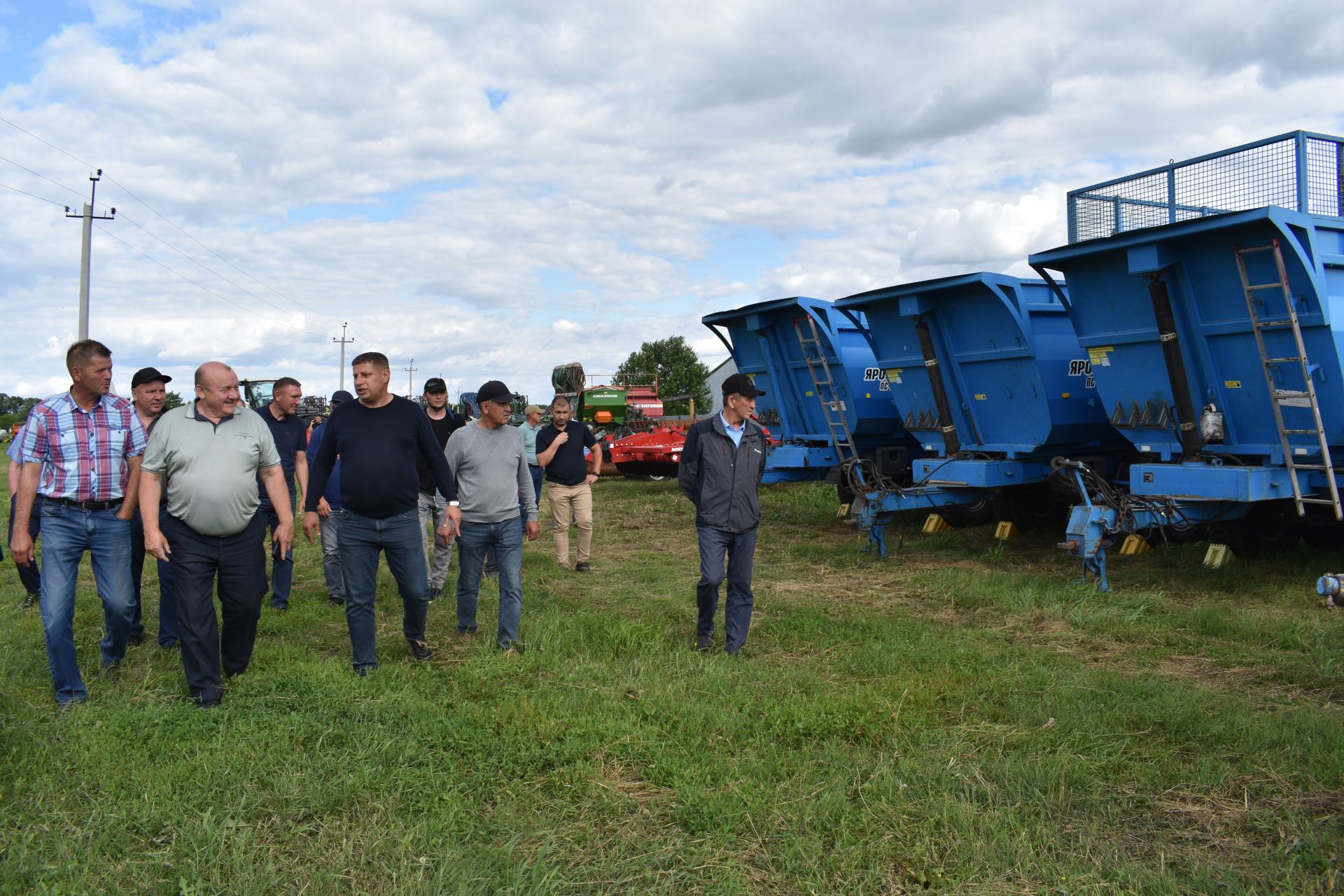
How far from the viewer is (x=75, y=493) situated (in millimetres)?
4781

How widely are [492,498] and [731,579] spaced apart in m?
1.52

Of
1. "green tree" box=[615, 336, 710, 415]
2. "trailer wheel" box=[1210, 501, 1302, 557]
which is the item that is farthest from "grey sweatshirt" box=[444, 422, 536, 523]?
"green tree" box=[615, 336, 710, 415]

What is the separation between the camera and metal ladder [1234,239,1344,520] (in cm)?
663

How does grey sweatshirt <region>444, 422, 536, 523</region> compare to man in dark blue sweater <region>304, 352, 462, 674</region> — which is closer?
man in dark blue sweater <region>304, 352, 462, 674</region>

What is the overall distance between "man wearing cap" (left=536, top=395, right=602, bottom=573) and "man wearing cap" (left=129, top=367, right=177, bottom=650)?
3.23 metres

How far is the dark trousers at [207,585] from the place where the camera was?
4746 millimetres

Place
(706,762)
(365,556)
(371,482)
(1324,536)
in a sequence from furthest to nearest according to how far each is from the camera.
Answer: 1. (1324,536)
2. (365,556)
3. (371,482)
4. (706,762)

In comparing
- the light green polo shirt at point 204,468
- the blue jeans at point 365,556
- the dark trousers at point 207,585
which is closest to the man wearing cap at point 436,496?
the blue jeans at point 365,556

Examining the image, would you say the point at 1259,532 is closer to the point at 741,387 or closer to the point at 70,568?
the point at 741,387

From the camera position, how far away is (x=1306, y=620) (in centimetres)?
629

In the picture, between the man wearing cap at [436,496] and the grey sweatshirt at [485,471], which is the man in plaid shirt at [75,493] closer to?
the grey sweatshirt at [485,471]

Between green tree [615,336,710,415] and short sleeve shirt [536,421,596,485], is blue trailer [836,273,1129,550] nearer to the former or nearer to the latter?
short sleeve shirt [536,421,596,485]

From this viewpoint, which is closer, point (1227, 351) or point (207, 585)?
point (207, 585)

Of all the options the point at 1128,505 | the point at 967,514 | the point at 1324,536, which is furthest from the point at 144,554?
the point at 1324,536
